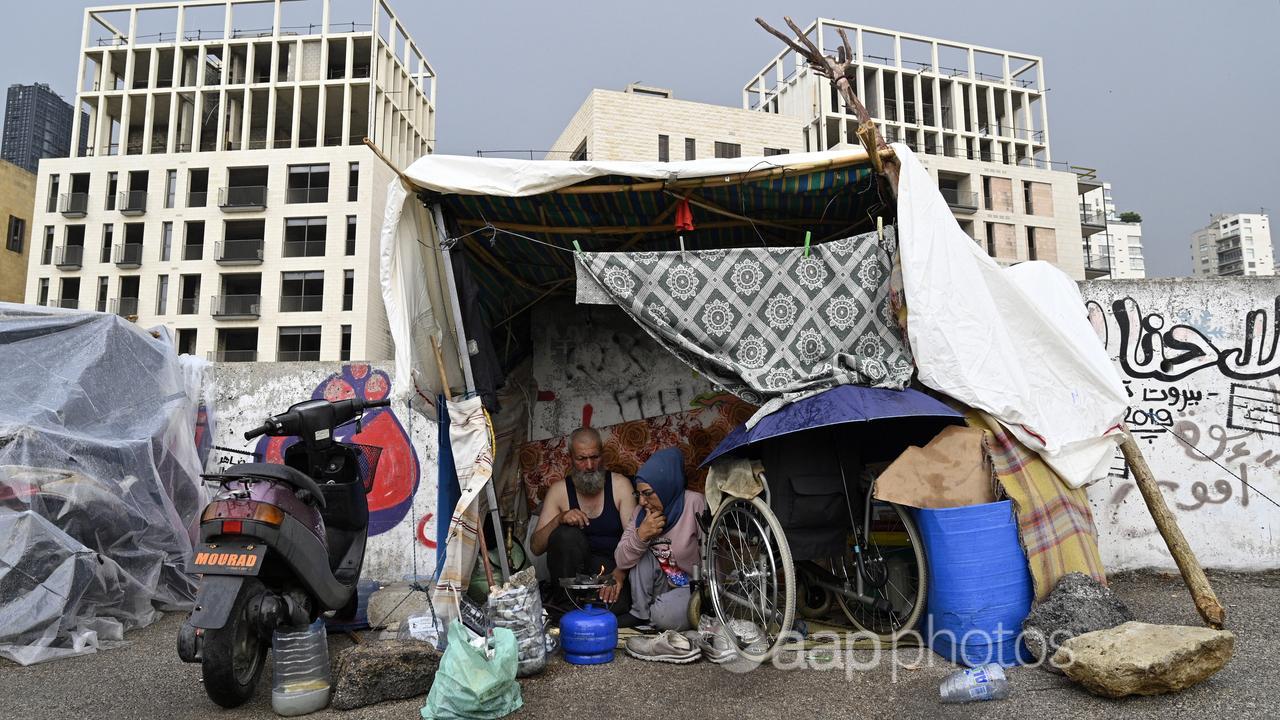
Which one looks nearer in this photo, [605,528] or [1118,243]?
[605,528]

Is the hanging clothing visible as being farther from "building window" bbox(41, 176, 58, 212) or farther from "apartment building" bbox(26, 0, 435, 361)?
"building window" bbox(41, 176, 58, 212)

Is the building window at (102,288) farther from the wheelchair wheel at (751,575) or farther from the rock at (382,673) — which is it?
the wheelchair wheel at (751,575)

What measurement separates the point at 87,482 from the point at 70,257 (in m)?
36.9

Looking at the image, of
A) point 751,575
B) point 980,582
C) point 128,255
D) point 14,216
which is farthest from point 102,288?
point 980,582

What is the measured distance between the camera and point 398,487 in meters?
5.93

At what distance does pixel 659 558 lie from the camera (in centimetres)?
439

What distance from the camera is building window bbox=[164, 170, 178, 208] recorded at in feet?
110

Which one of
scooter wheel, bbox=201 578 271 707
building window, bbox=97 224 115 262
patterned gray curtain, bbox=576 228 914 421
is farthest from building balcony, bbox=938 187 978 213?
scooter wheel, bbox=201 578 271 707

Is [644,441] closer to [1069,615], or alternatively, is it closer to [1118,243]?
[1069,615]

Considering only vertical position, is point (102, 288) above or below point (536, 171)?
above

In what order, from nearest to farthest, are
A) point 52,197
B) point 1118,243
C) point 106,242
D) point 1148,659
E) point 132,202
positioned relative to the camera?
point 1148,659 < point 106,242 < point 132,202 < point 52,197 < point 1118,243

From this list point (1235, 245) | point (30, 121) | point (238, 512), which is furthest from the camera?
point (1235, 245)

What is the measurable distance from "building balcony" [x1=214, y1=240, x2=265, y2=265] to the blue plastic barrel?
112 ft

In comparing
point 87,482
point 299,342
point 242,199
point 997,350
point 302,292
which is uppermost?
point 242,199
